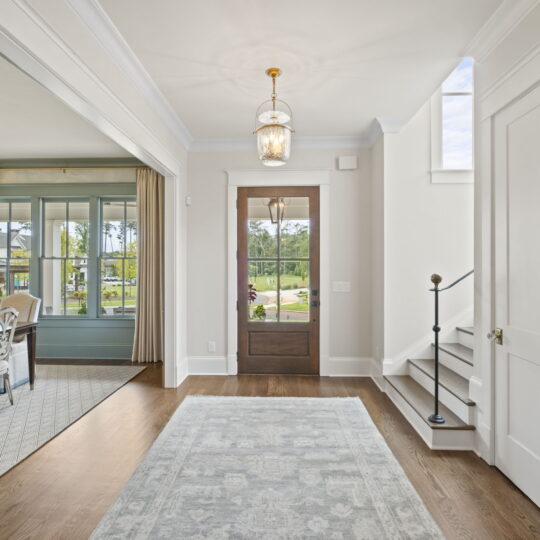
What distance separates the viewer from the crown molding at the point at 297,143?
463cm

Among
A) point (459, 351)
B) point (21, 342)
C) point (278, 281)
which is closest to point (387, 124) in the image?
point (278, 281)

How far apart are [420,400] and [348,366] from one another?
1.41 meters

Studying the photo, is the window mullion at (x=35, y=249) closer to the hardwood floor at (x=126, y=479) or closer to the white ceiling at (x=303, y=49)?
the hardwood floor at (x=126, y=479)

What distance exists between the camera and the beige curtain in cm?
547

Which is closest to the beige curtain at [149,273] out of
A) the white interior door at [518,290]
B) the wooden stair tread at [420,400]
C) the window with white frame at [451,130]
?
the wooden stair tread at [420,400]

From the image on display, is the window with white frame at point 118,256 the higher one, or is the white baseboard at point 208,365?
the window with white frame at point 118,256

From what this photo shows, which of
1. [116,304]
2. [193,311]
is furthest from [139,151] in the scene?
[116,304]

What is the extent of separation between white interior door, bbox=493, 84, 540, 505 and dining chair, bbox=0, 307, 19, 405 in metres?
4.00

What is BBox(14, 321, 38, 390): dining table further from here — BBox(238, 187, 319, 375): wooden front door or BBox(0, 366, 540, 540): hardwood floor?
BBox(238, 187, 319, 375): wooden front door

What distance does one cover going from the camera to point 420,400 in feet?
10.9

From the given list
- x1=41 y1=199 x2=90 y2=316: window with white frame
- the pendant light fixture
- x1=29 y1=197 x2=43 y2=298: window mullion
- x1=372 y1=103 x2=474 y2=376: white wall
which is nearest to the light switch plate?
x1=372 y1=103 x2=474 y2=376: white wall

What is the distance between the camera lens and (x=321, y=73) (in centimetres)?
309

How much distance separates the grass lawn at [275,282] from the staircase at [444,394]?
1432 millimetres

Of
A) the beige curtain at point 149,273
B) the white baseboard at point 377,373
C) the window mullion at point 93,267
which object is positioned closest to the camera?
the white baseboard at point 377,373
